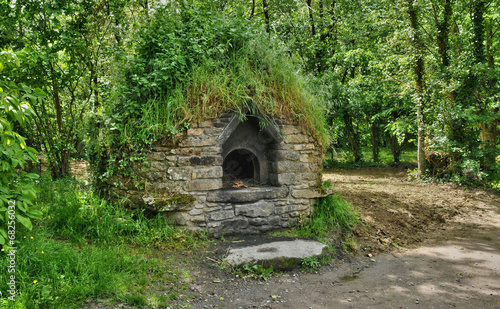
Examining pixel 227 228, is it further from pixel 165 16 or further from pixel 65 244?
pixel 165 16

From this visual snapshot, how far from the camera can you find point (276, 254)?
450 cm

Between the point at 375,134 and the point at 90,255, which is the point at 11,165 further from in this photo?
the point at 375,134

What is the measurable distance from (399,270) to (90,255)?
4.12m

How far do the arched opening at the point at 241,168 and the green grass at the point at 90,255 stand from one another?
1.50 m

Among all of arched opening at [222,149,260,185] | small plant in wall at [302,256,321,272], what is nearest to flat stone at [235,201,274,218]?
arched opening at [222,149,260,185]

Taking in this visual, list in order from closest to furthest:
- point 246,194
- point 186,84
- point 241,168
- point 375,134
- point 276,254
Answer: point 276,254 < point 186,84 < point 246,194 < point 241,168 < point 375,134

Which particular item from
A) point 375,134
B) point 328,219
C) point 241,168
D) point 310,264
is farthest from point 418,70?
point 310,264

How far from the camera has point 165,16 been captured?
5453 millimetres

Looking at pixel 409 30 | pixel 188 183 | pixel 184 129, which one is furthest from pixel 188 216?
pixel 409 30

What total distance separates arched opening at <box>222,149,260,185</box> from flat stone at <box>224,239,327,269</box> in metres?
1.42

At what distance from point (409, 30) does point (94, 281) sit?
9.94 m

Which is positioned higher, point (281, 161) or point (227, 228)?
point (281, 161)

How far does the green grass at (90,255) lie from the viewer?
117 inches

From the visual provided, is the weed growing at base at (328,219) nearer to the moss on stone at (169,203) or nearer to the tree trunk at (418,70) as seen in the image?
the moss on stone at (169,203)
